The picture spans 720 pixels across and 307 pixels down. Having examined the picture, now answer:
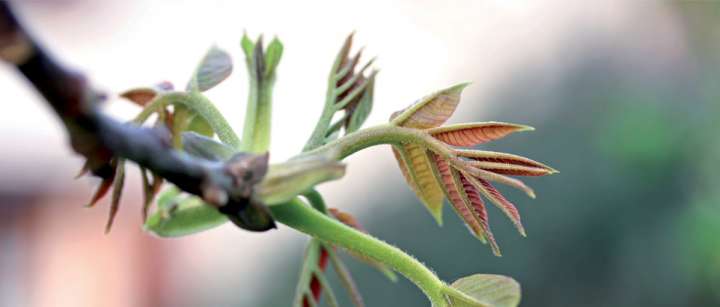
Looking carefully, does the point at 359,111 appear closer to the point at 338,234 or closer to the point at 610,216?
the point at 338,234


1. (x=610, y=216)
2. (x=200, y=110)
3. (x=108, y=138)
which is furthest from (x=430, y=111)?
(x=610, y=216)

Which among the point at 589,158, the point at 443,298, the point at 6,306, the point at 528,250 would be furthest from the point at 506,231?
the point at 6,306

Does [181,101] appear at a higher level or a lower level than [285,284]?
higher

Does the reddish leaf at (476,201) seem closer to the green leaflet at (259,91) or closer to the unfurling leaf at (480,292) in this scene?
the unfurling leaf at (480,292)

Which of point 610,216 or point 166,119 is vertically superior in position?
point 166,119

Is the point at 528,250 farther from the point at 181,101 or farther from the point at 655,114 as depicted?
the point at 181,101

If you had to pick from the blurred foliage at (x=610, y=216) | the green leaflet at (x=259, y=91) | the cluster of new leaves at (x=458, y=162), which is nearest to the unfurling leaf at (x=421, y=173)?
the cluster of new leaves at (x=458, y=162)
